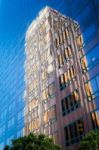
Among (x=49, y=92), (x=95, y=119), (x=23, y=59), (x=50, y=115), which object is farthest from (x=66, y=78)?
(x=23, y=59)

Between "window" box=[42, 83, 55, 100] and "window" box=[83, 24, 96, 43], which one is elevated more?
"window" box=[83, 24, 96, 43]

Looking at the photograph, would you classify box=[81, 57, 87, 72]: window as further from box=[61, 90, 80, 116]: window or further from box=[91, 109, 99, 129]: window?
box=[91, 109, 99, 129]: window

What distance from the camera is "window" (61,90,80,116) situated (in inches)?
1361

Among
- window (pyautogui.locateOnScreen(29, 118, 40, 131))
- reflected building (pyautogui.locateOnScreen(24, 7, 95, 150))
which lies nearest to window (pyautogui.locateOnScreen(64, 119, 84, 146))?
reflected building (pyautogui.locateOnScreen(24, 7, 95, 150))

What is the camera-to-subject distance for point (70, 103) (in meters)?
35.8

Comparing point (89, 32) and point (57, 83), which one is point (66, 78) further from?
point (89, 32)

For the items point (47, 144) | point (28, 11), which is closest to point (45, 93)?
point (47, 144)

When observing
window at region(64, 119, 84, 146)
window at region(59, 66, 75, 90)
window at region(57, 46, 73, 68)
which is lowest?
window at region(64, 119, 84, 146)

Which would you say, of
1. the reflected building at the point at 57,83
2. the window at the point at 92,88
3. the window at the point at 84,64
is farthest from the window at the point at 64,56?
the window at the point at 92,88

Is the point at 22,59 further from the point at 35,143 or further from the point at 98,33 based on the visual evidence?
the point at 35,143

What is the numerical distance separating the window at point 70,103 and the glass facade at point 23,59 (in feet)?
0.53

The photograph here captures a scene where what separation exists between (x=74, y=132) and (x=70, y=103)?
14.1ft

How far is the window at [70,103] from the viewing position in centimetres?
3456

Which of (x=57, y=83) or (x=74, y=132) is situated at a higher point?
(x=57, y=83)
